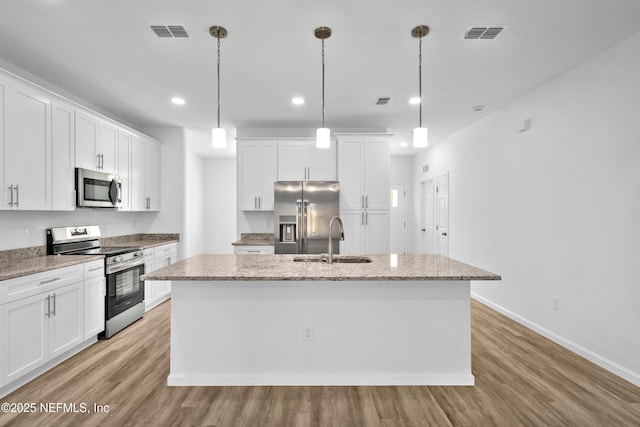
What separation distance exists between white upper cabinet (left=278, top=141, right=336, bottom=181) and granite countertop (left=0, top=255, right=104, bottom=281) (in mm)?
2687

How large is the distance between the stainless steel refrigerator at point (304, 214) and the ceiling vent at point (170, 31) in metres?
2.46

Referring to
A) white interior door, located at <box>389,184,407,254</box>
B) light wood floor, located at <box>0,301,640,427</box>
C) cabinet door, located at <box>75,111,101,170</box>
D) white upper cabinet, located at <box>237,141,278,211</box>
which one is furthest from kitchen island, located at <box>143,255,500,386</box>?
white interior door, located at <box>389,184,407,254</box>

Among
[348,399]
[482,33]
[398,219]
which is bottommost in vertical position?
[348,399]

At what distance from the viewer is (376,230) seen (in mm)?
5031

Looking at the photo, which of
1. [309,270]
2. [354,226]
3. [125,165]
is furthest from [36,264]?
[354,226]

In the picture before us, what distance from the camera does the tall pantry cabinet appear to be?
16.5 ft

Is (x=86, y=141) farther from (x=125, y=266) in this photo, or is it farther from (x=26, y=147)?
(x=125, y=266)

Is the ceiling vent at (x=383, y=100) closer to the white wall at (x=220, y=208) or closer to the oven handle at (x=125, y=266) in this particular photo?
the oven handle at (x=125, y=266)

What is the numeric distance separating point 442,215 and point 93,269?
222 inches

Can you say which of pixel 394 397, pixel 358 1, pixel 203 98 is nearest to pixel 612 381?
pixel 394 397

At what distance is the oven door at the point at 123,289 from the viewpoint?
3551 millimetres

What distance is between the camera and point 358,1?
224 centimetres

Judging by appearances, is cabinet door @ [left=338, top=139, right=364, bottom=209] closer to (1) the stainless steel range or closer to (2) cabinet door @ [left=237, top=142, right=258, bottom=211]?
(2) cabinet door @ [left=237, top=142, right=258, bottom=211]

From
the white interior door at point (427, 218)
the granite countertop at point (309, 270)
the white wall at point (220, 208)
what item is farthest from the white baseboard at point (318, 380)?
the white wall at point (220, 208)
